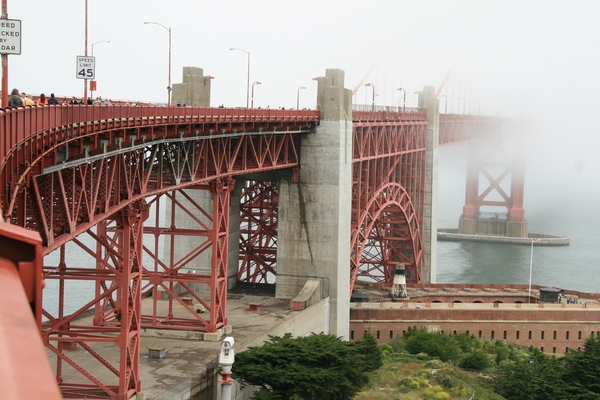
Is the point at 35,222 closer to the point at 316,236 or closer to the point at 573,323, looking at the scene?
the point at 316,236

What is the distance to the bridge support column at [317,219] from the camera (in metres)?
36.5

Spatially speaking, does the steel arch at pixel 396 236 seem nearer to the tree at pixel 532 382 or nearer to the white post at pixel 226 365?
the tree at pixel 532 382

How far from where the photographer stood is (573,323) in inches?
1934

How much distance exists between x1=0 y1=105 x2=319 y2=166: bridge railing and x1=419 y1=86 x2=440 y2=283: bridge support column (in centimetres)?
2782

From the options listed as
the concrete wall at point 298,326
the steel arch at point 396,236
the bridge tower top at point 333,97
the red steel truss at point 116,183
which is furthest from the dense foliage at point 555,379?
the steel arch at point 396,236

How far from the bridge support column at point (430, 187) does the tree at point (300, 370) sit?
107ft

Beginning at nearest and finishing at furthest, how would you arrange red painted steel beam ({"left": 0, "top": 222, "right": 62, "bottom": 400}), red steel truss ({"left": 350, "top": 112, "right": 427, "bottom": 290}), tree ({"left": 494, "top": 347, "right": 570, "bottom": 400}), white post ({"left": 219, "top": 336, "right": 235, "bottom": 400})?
red painted steel beam ({"left": 0, "top": 222, "right": 62, "bottom": 400}) → white post ({"left": 219, "top": 336, "right": 235, "bottom": 400}) → tree ({"left": 494, "top": 347, "right": 570, "bottom": 400}) → red steel truss ({"left": 350, "top": 112, "right": 427, "bottom": 290})

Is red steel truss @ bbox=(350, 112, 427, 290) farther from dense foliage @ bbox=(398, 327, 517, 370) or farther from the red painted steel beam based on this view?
the red painted steel beam

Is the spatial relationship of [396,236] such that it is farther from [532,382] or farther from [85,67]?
[85,67]

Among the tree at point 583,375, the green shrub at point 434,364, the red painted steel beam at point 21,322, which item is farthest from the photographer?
the green shrub at point 434,364

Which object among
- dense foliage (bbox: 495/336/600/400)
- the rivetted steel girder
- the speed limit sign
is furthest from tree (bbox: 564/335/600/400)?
the speed limit sign

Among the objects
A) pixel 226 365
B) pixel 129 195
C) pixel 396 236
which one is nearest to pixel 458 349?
pixel 396 236

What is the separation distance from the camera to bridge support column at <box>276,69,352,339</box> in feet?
120

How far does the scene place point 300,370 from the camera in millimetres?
24297
